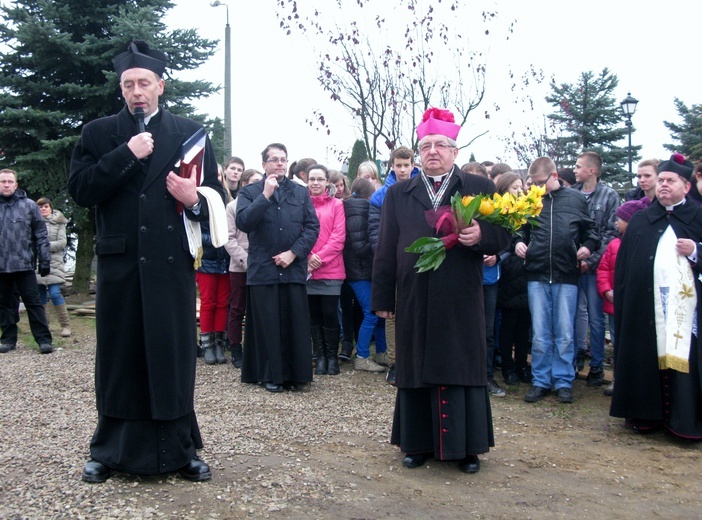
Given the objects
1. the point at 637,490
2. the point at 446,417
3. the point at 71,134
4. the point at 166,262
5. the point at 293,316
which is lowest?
the point at 637,490

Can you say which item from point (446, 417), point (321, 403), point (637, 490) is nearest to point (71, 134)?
point (321, 403)

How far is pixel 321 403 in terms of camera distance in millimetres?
6934

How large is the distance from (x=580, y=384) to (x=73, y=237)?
38.9 ft

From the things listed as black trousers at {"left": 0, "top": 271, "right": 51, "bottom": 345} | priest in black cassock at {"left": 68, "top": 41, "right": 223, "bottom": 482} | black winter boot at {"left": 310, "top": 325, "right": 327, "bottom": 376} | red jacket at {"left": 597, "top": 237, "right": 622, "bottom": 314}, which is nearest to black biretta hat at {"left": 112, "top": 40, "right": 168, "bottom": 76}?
priest in black cassock at {"left": 68, "top": 41, "right": 223, "bottom": 482}

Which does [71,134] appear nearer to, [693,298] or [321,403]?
[321,403]

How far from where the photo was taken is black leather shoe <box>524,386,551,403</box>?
730 centimetres

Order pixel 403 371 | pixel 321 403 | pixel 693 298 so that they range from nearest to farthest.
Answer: pixel 403 371 < pixel 693 298 < pixel 321 403

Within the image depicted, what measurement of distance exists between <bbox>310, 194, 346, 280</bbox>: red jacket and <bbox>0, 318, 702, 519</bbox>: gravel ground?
1371 millimetres

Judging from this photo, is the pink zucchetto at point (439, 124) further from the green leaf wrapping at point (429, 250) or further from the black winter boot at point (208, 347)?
the black winter boot at point (208, 347)

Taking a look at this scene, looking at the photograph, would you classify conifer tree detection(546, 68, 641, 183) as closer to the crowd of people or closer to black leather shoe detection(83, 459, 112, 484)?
the crowd of people

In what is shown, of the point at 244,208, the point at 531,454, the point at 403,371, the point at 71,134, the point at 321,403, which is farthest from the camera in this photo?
the point at 71,134

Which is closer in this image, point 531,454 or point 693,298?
point 531,454

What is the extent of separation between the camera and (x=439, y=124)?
5.23 metres

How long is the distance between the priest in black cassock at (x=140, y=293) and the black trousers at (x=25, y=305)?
556 cm
